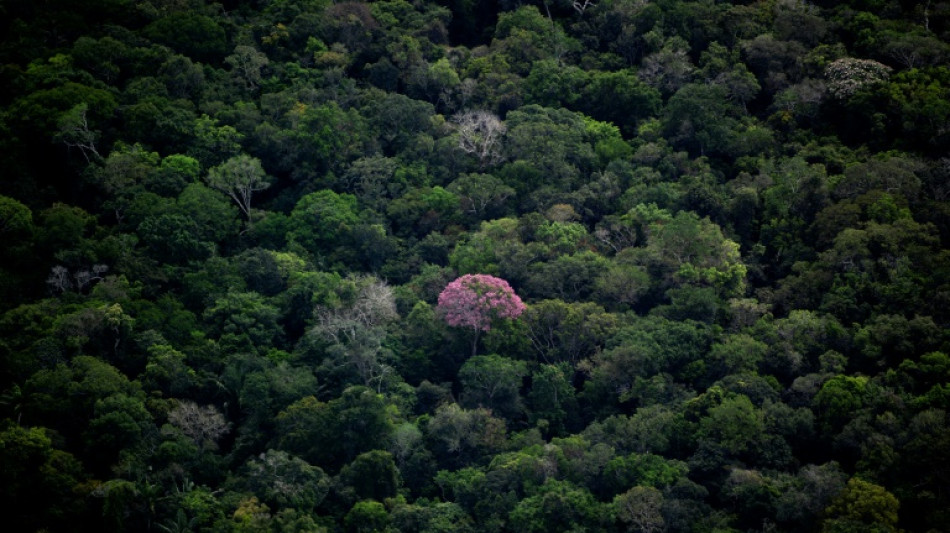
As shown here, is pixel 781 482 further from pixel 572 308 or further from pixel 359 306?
pixel 359 306

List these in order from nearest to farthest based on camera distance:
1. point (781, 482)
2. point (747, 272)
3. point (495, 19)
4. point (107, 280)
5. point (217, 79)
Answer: point (781, 482), point (107, 280), point (747, 272), point (217, 79), point (495, 19)

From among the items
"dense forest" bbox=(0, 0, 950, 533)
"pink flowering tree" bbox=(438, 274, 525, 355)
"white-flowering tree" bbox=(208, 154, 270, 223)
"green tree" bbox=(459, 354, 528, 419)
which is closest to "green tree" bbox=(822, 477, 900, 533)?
"dense forest" bbox=(0, 0, 950, 533)

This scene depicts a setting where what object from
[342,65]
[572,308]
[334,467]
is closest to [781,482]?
[572,308]

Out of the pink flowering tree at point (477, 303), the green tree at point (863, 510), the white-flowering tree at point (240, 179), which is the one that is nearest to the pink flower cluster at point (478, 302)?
the pink flowering tree at point (477, 303)

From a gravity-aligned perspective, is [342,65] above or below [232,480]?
above

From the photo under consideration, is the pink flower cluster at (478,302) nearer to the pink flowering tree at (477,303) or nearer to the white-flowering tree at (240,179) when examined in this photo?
→ the pink flowering tree at (477,303)

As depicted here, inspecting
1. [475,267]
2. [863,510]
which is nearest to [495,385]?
[475,267]

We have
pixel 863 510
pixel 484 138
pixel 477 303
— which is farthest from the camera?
→ pixel 484 138

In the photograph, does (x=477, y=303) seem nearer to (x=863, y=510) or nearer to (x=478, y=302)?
(x=478, y=302)
